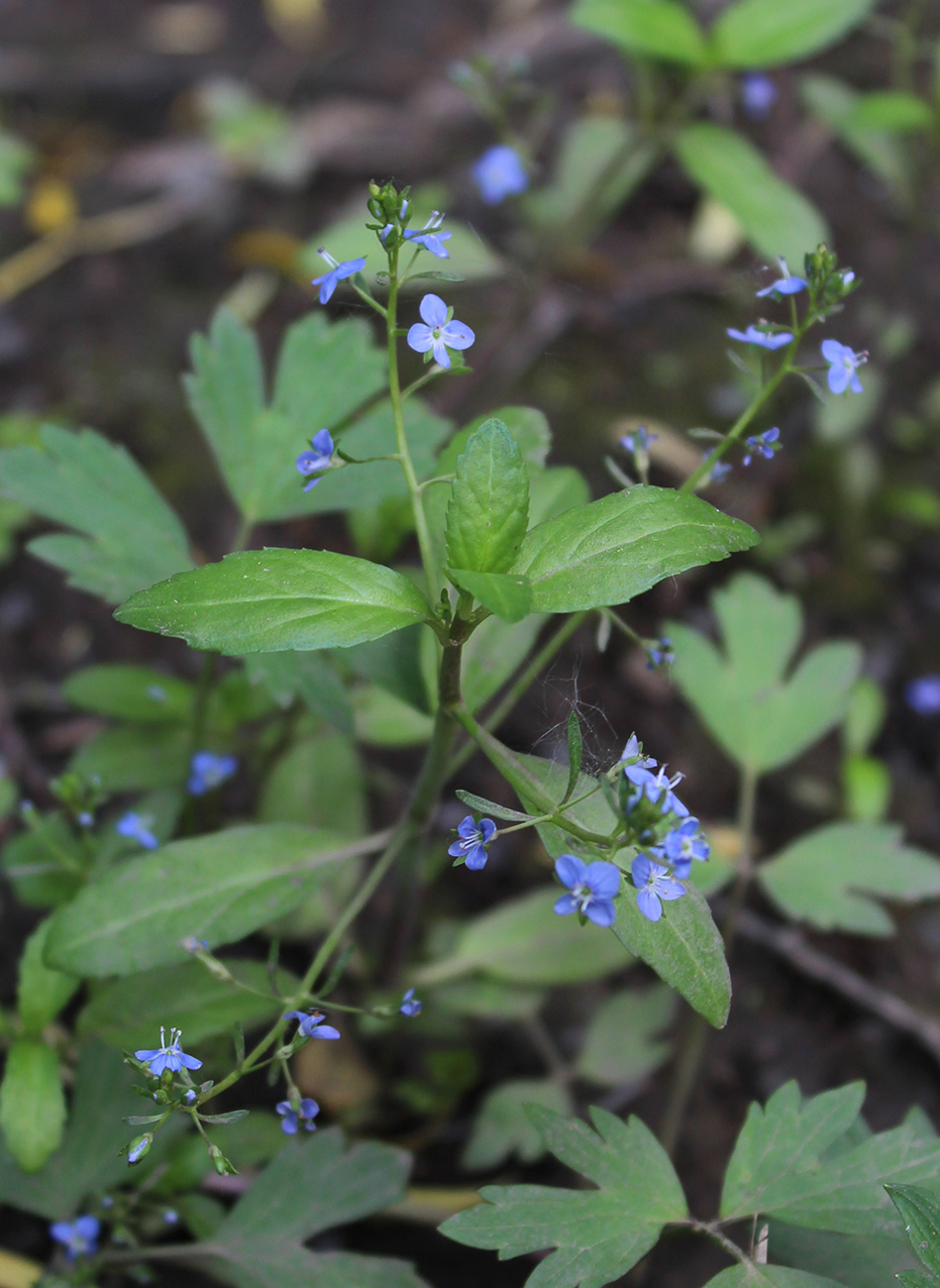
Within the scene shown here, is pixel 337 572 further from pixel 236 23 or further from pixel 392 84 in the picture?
pixel 236 23

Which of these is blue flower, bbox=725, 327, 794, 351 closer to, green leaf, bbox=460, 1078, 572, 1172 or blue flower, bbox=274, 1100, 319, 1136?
blue flower, bbox=274, 1100, 319, 1136

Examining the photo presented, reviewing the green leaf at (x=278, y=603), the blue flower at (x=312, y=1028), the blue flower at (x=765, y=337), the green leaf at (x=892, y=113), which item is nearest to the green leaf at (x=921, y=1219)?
the blue flower at (x=312, y=1028)

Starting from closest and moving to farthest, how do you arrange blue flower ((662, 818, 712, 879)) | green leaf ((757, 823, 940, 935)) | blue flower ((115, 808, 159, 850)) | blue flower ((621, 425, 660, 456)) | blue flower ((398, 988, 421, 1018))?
blue flower ((662, 818, 712, 879))
blue flower ((398, 988, 421, 1018))
blue flower ((621, 425, 660, 456))
blue flower ((115, 808, 159, 850))
green leaf ((757, 823, 940, 935))

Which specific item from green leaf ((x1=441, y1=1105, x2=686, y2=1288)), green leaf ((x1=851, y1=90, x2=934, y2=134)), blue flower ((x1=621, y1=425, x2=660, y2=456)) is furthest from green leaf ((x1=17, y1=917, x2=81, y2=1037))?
green leaf ((x1=851, y1=90, x2=934, y2=134))

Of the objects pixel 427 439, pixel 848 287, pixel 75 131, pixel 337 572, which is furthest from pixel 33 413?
pixel 848 287

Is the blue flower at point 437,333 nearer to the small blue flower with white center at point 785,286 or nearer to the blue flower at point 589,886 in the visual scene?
the small blue flower with white center at point 785,286
